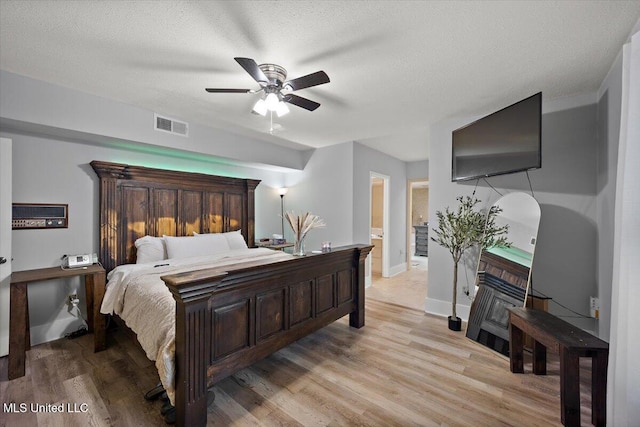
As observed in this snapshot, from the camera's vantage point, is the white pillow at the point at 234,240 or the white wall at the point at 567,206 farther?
the white pillow at the point at 234,240

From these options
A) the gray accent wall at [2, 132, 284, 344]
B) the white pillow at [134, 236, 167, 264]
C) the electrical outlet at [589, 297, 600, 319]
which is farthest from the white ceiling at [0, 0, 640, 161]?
the electrical outlet at [589, 297, 600, 319]

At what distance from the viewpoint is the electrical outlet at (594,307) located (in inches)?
101

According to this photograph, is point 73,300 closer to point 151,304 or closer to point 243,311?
point 151,304

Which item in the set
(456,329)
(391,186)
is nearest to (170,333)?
(456,329)

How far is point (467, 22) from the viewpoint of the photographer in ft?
5.58

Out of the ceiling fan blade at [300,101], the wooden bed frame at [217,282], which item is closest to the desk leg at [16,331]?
the wooden bed frame at [217,282]

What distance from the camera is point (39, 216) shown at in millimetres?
2771

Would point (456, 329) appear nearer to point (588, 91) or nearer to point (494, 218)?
point (494, 218)

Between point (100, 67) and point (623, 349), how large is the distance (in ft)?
12.7

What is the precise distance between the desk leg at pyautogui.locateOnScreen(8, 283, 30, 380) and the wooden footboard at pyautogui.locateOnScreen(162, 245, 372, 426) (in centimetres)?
167

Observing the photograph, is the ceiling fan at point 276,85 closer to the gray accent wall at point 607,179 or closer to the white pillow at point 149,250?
the white pillow at point 149,250

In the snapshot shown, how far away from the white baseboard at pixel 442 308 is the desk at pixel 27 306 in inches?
147

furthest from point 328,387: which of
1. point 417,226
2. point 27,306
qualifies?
point 417,226

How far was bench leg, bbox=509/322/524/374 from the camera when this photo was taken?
2.26m
